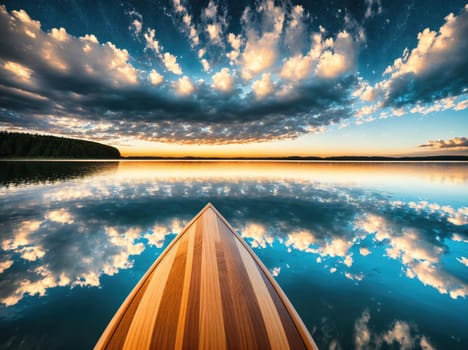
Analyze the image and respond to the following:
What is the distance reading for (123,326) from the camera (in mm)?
3016

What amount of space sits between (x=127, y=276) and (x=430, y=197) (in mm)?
22094

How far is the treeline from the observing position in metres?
127

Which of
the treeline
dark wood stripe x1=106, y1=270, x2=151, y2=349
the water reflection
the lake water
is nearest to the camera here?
dark wood stripe x1=106, y1=270, x2=151, y2=349

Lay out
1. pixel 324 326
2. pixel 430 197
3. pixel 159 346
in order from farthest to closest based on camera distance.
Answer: pixel 430 197 → pixel 324 326 → pixel 159 346

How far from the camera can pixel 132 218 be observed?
35.2 ft

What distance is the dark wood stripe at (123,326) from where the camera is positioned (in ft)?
8.91

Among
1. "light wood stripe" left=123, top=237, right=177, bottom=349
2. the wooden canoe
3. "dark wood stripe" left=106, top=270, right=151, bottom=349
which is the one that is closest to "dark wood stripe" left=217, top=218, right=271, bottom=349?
the wooden canoe

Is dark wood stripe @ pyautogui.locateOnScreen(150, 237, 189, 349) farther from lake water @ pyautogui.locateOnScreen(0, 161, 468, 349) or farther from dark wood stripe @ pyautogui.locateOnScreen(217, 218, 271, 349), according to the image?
lake water @ pyautogui.locateOnScreen(0, 161, 468, 349)

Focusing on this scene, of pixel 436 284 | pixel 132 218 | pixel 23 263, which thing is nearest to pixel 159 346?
pixel 23 263

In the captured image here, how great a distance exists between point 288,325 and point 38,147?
19711 centimetres

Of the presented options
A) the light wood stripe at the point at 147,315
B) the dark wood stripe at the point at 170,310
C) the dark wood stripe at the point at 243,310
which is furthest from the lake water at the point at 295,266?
the dark wood stripe at the point at 170,310

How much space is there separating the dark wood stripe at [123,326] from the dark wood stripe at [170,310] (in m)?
0.42

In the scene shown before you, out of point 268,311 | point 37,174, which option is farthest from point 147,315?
point 37,174

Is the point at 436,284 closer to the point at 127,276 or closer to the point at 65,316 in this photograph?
the point at 127,276
